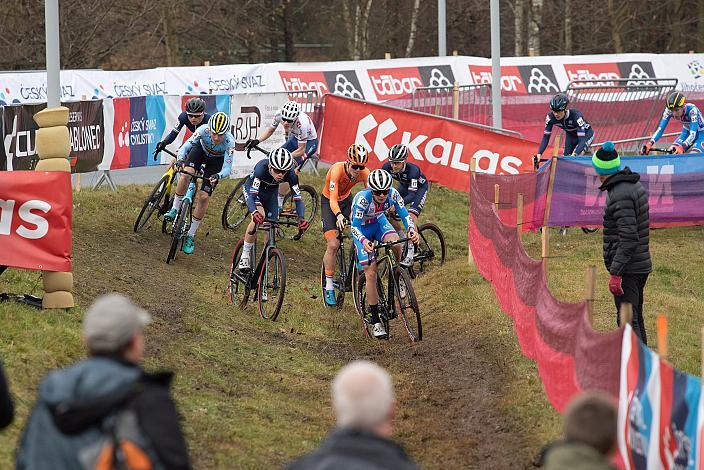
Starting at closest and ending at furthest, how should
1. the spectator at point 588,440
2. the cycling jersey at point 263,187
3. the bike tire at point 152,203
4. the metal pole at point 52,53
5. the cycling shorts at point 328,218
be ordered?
1. the spectator at point 588,440
2. the metal pole at point 52,53
3. the cycling jersey at point 263,187
4. the cycling shorts at point 328,218
5. the bike tire at point 152,203

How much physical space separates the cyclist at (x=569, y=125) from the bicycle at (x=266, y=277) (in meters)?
5.95

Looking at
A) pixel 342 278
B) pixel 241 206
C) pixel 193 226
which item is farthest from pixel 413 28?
pixel 342 278

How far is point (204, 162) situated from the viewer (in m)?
16.1

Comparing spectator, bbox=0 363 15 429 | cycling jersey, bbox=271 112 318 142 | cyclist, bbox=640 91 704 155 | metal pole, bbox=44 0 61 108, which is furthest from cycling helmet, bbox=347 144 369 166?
spectator, bbox=0 363 15 429

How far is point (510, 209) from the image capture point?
55.2ft

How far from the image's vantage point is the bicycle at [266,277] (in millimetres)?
13602

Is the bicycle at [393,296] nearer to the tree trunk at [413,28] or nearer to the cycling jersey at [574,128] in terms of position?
the cycling jersey at [574,128]

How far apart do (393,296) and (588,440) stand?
8.42 metres

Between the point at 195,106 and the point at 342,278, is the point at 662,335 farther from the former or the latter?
the point at 195,106

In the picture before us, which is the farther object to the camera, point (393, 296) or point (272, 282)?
point (272, 282)

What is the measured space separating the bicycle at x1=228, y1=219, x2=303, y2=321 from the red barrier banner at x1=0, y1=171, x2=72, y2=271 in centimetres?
292

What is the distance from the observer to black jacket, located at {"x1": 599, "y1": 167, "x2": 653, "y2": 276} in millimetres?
10312

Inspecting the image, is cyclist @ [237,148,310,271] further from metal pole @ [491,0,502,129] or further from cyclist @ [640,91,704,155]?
metal pole @ [491,0,502,129]

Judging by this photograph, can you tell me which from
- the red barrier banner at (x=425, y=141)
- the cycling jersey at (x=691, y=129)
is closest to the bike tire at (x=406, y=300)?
the red barrier banner at (x=425, y=141)
